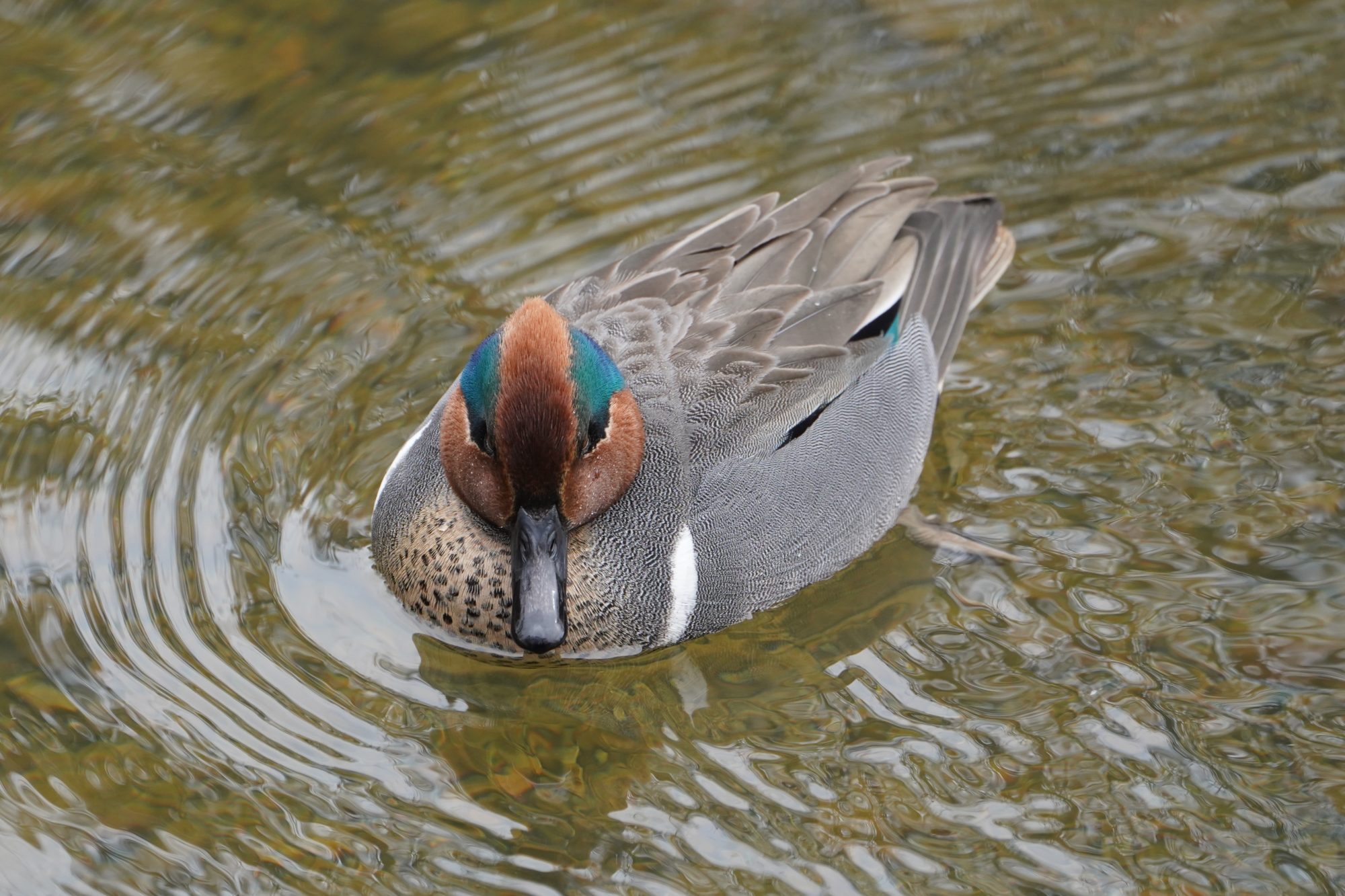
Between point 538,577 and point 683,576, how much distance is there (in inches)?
22.3

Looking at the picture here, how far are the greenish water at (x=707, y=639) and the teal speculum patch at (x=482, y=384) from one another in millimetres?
915

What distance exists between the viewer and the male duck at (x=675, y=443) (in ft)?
16.8

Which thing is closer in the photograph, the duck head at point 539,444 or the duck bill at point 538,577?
the duck head at point 539,444

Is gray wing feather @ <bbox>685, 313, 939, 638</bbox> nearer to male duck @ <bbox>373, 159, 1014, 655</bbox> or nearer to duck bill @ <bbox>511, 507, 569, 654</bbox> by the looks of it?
male duck @ <bbox>373, 159, 1014, 655</bbox>

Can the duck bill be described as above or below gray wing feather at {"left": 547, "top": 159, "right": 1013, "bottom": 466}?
below

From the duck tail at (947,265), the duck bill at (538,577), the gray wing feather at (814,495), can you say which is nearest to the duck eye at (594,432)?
the duck bill at (538,577)

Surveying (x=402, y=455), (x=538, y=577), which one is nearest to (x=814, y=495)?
(x=538, y=577)

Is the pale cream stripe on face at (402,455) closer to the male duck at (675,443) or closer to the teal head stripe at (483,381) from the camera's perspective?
the male duck at (675,443)

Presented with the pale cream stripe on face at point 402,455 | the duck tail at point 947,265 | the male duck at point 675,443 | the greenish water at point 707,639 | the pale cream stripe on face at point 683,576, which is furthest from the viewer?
the duck tail at point 947,265

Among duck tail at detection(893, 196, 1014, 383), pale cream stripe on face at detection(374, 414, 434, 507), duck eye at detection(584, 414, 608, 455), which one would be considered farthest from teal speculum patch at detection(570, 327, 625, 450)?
duck tail at detection(893, 196, 1014, 383)

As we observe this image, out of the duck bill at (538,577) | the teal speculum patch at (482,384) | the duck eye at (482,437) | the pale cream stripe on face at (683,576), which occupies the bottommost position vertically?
the pale cream stripe on face at (683,576)

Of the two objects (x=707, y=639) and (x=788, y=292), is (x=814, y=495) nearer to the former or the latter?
(x=707, y=639)

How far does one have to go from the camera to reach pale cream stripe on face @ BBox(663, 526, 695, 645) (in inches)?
216

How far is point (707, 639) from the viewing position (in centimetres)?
573
